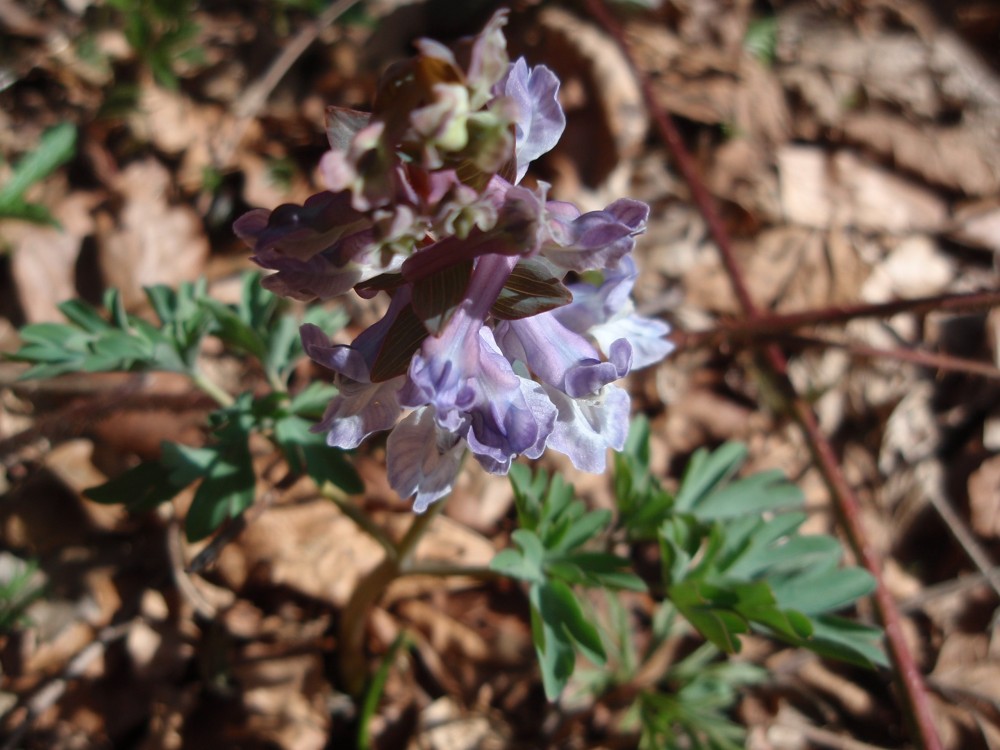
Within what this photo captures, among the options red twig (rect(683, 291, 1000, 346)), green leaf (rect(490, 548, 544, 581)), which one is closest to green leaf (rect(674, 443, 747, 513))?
green leaf (rect(490, 548, 544, 581))

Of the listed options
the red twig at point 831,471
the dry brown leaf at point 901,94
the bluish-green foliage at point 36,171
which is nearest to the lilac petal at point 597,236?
the red twig at point 831,471

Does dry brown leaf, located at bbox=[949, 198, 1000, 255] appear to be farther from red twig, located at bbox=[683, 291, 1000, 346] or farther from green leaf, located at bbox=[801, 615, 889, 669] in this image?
green leaf, located at bbox=[801, 615, 889, 669]

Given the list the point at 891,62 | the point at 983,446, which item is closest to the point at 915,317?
the point at 983,446

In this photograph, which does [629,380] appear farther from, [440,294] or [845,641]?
[440,294]

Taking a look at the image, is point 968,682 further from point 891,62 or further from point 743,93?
point 891,62

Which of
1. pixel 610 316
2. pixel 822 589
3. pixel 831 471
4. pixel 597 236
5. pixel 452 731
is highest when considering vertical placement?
pixel 597 236

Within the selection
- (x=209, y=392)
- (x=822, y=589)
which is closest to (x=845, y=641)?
(x=822, y=589)
